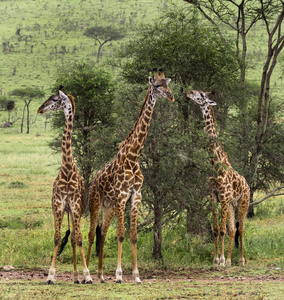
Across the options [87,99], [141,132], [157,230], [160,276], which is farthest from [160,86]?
[87,99]

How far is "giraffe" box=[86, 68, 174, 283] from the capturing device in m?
8.34

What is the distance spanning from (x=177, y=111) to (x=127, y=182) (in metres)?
2.94

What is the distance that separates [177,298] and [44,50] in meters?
75.5

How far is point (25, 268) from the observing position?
9.83m

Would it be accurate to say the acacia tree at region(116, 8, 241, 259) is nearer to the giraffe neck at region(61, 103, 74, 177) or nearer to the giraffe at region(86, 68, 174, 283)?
the giraffe at region(86, 68, 174, 283)

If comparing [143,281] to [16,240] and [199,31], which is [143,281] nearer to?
[16,240]

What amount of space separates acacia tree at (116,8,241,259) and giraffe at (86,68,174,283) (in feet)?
4.13

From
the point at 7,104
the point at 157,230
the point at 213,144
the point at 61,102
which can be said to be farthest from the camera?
Answer: the point at 7,104

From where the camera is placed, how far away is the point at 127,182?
27.5 ft

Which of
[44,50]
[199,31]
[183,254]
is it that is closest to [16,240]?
[183,254]

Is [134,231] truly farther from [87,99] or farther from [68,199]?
[87,99]

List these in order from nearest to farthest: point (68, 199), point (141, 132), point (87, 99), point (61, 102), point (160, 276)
A: 1. point (68, 199)
2. point (61, 102)
3. point (141, 132)
4. point (160, 276)
5. point (87, 99)

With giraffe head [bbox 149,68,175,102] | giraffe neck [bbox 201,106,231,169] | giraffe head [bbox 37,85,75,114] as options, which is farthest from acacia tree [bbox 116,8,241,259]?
giraffe head [bbox 37,85,75,114]

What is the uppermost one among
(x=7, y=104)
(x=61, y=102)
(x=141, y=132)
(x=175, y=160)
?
(x=61, y=102)
